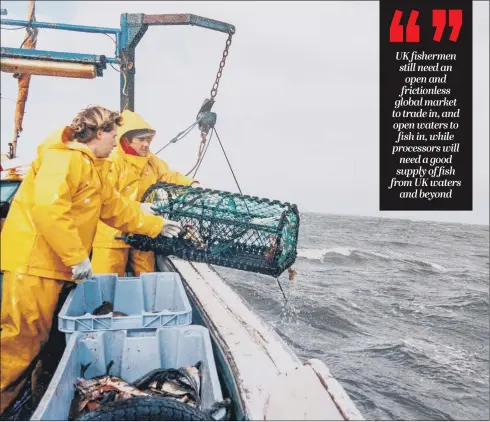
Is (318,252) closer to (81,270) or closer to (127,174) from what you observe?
(127,174)

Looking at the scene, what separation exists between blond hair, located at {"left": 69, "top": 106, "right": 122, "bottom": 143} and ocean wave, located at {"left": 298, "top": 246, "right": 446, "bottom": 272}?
12498mm

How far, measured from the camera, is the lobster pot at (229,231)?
3.25 metres

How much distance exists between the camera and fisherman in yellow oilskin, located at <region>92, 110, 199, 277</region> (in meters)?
3.92

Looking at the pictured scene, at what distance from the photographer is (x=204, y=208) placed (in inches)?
142

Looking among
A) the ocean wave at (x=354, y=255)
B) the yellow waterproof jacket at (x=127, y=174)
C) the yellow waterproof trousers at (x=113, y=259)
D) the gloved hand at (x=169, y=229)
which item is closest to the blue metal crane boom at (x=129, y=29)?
the yellow waterproof jacket at (x=127, y=174)

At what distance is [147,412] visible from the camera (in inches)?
65.1

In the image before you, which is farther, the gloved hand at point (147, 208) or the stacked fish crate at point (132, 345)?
the gloved hand at point (147, 208)

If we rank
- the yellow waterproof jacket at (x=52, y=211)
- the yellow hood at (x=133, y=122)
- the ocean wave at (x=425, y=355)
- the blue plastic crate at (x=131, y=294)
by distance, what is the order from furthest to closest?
1. the ocean wave at (x=425, y=355)
2. the yellow hood at (x=133, y=122)
3. the blue plastic crate at (x=131, y=294)
4. the yellow waterproof jacket at (x=52, y=211)

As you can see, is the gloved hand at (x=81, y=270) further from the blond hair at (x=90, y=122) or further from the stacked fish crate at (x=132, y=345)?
the blond hair at (x=90, y=122)

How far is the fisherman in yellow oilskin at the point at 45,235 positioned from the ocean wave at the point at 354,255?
12.4 metres

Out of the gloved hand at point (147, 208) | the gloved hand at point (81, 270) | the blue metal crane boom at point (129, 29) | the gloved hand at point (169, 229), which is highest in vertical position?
the blue metal crane boom at point (129, 29)

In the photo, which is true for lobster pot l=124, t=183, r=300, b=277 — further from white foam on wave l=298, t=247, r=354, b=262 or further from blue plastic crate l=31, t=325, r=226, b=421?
white foam on wave l=298, t=247, r=354, b=262

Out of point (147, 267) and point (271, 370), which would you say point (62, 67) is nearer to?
point (147, 267)

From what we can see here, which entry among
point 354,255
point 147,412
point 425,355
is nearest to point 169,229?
point 147,412
